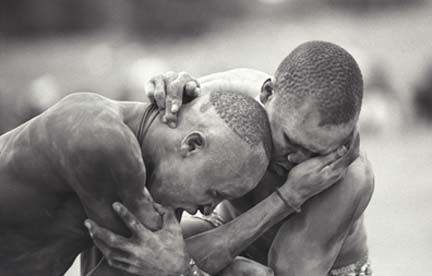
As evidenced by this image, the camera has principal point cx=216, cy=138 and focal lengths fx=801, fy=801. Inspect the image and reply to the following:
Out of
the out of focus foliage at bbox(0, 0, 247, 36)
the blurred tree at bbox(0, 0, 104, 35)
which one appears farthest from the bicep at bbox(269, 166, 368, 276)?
the blurred tree at bbox(0, 0, 104, 35)

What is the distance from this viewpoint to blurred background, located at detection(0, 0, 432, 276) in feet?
22.1

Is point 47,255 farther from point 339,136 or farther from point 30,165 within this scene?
point 339,136

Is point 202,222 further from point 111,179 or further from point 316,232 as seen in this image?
point 111,179

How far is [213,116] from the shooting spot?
200 centimetres

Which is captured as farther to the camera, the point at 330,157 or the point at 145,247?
the point at 330,157

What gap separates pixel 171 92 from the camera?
6.74 feet

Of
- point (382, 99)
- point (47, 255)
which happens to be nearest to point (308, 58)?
point (47, 255)

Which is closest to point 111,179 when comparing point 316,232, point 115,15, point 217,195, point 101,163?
point 101,163

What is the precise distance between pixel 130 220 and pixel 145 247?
0.28 feet

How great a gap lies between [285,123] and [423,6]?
17.0 ft

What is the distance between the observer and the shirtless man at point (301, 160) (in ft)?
6.55

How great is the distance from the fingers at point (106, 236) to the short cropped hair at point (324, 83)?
0.53 metres

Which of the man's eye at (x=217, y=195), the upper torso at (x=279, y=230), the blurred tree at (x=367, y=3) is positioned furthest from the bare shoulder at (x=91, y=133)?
the blurred tree at (x=367, y=3)

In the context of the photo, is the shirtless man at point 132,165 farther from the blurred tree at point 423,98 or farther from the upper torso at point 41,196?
the blurred tree at point 423,98
